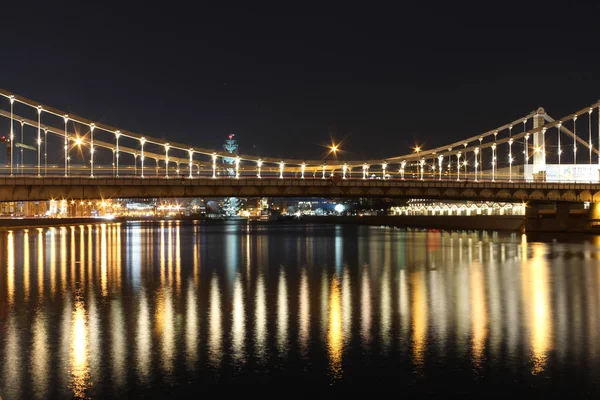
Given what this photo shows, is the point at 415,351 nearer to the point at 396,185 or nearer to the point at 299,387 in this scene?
the point at 299,387

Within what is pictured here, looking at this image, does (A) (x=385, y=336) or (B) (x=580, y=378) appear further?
(A) (x=385, y=336)

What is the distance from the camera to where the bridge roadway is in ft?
233

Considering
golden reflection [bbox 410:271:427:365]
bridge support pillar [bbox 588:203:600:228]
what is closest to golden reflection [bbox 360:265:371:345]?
golden reflection [bbox 410:271:427:365]

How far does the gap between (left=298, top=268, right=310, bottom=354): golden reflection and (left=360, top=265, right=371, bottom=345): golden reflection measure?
1.32m

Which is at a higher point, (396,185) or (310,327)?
(396,185)

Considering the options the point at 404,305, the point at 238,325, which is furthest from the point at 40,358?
the point at 404,305

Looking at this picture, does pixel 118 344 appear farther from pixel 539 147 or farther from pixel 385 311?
pixel 539 147

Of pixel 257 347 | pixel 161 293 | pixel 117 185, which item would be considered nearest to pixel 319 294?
pixel 161 293

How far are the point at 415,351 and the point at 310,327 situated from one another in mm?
3676

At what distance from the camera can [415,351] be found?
17.9 meters

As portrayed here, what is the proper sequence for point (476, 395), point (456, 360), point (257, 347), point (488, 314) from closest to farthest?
point (476, 395) < point (456, 360) < point (257, 347) < point (488, 314)

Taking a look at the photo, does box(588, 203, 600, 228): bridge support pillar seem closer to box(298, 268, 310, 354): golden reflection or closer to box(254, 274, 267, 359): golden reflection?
box(298, 268, 310, 354): golden reflection

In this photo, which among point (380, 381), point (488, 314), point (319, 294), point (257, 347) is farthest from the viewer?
point (319, 294)

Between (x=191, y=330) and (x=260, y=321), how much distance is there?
7.09 feet
